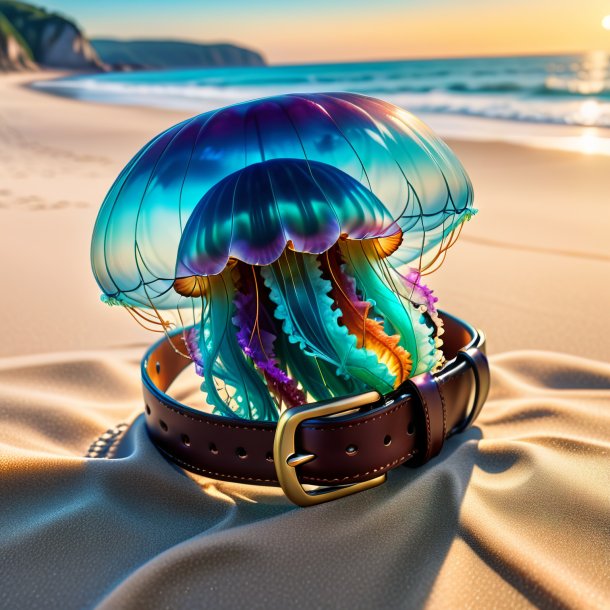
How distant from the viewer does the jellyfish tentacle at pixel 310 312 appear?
809 millimetres

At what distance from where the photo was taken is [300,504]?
808mm

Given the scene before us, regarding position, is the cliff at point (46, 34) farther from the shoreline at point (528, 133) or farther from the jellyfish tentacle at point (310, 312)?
the jellyfish tentacle at point (310, 312)

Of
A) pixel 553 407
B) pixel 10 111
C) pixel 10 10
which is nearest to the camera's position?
pixel 553 407

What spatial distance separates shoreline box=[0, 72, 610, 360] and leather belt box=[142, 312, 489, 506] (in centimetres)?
64

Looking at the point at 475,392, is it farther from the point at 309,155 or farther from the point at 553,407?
the point at 309,155

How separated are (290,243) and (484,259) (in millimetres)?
A: 1543

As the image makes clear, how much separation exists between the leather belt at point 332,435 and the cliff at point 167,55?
67.7m

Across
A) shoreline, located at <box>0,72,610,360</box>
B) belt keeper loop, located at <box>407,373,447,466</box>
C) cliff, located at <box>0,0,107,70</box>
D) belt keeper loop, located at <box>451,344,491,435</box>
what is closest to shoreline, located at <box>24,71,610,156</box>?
shoreline, located at <box>0,72,610,360</box>

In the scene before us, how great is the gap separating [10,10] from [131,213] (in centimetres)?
5365

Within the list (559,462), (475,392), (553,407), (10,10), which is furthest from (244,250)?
(10,10)

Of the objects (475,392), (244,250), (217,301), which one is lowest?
(475,392)

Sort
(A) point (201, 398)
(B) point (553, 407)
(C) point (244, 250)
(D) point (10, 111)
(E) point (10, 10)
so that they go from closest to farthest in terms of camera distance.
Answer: (C) point (244, 250)
(B) point (553, 407)
(A) point (201, 398)
(D) point (10, 111)
(E) point (10, 10)

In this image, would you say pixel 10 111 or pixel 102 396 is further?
pixel 10 111

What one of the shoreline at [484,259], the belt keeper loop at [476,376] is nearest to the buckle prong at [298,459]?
the belt keeper loop at [476,376]
